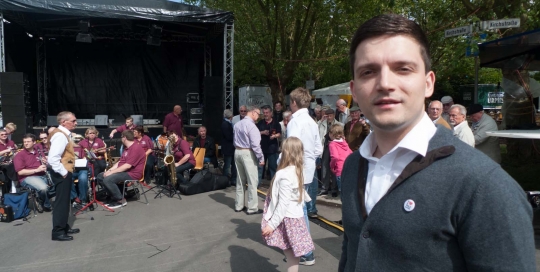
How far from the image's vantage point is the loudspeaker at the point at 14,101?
42.2 ft

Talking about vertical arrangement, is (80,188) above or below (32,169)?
below

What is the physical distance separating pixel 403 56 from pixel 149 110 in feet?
64.8

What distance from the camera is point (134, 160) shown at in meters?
8.46

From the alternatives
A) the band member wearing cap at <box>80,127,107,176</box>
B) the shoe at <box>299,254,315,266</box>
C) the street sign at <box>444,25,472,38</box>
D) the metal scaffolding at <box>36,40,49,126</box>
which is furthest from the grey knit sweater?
the metal scaffolding at <box>36,40,49,126</box>

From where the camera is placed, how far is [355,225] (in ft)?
4.29

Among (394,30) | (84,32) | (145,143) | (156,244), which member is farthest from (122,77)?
(394,30)

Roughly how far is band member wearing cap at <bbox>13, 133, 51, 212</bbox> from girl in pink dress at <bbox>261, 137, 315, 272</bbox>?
17.4 ft

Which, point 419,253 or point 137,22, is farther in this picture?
point 137,22

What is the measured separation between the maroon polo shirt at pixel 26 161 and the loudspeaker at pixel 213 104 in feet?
18.4

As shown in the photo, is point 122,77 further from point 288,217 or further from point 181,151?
point 288,217

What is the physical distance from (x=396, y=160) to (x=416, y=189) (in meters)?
0.14

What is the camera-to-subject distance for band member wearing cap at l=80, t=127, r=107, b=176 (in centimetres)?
940

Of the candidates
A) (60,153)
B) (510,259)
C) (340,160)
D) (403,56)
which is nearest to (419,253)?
(510,259)

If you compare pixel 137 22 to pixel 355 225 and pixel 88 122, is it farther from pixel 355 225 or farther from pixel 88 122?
pixel 355 225
